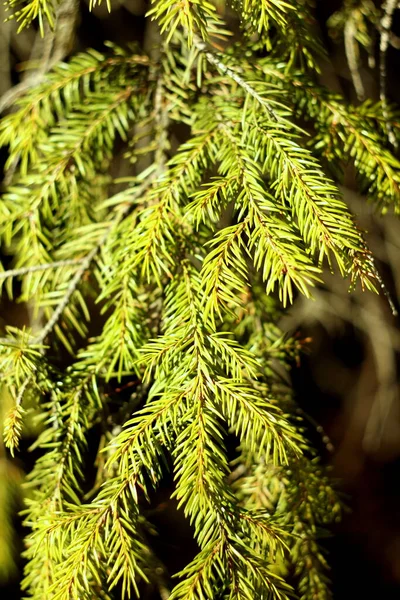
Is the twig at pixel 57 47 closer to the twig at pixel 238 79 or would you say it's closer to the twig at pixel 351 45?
the twig at pixel 238 79

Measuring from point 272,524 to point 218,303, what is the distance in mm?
241

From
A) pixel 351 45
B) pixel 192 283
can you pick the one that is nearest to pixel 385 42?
pixel 351 45

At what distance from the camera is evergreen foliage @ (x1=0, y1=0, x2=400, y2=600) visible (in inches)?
20.6

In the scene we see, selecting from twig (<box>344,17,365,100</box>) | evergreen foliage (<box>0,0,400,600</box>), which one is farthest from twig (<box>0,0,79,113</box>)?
twig (<box>344,17,365,100</box>)

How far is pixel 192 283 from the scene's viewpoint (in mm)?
619

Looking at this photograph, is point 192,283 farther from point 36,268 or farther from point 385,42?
point 385,42

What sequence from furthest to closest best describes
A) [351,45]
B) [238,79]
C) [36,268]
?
[351,45]
[36,268]
[238,79]

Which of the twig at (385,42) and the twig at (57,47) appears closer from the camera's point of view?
the twig at (385,42)

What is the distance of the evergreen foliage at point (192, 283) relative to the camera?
52 cm

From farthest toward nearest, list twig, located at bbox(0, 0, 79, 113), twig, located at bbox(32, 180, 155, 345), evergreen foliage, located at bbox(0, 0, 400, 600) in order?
1. twig, located at bbox(0, 0, 79, 113)
2. twig, located at bbox(32, 180, 155, 345)
3. evergreen foliage, located at bbox(0, 0, 400, 600)

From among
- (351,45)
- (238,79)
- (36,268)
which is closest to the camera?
(238,79)

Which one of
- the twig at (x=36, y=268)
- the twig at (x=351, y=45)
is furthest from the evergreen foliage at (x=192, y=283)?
the twig at (x=351, y=45)

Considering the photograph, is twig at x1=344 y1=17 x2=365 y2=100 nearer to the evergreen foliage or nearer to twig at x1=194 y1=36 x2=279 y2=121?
the evergreen foliage

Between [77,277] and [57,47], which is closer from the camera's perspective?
[77,277]
